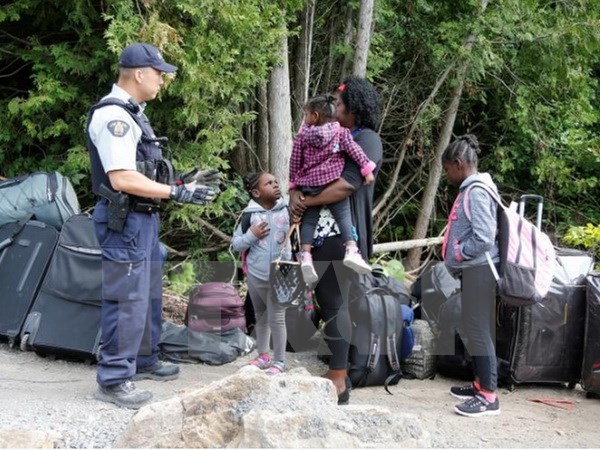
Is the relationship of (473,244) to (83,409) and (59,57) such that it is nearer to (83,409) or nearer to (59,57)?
(83,409)

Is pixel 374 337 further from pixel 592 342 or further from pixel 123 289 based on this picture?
pixel 123 289

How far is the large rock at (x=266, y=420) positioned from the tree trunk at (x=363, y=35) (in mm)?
5271

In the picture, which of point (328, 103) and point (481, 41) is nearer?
point (328, 103)

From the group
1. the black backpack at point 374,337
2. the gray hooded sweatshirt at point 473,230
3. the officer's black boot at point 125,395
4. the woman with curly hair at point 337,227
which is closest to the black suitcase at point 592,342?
the gray hooded sweatshirt at point 473,230

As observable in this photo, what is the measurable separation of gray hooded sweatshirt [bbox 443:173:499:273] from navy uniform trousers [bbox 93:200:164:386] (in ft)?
6.25

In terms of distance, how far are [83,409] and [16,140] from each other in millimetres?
4046

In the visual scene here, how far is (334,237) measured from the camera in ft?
15.0

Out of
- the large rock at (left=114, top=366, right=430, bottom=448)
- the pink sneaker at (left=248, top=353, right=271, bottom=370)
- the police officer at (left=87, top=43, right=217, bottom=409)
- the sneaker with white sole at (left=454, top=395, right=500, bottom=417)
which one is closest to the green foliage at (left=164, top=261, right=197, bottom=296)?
the pink sneaker at (left=248, top=353, right=271, bottom=370)

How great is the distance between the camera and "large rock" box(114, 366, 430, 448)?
312 centimetres

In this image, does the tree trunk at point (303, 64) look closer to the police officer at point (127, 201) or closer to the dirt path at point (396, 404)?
the dirt path at point (396, 404)

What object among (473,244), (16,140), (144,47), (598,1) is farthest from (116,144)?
(598,1)

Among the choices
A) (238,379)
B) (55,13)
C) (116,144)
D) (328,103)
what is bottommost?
(238,379)

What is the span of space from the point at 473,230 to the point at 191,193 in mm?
1743

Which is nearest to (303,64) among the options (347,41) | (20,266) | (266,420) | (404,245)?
(347,41)
